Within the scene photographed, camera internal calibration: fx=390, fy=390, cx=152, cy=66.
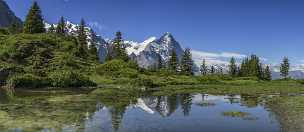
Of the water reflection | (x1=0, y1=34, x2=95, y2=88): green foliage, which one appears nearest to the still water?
the water reflection

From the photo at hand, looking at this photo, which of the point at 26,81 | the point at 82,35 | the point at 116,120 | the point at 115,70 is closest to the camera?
the point at 116,120

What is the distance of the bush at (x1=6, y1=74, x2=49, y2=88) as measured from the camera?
8431 cm

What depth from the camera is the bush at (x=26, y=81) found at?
84.3 m

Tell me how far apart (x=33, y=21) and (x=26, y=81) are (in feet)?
218

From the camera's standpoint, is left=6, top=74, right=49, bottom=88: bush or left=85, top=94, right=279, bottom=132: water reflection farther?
left=6, top=74, right=49, bottom=88: bush

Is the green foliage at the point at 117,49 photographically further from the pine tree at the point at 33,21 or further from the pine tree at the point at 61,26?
the pine tree at the point at 33,21

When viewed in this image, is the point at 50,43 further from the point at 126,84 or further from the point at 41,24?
the point at 126,84

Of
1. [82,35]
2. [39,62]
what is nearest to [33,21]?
[82,35]

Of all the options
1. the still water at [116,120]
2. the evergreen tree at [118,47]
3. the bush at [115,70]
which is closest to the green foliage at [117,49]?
the evergreen tree at [118,47]

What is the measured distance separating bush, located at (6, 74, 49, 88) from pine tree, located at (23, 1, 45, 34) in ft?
202

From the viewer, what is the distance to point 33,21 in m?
148

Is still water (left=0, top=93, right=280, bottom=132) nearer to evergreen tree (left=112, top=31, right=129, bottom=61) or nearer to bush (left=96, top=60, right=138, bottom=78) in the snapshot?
bush (left=96, top=60, right=138, bottom=78)

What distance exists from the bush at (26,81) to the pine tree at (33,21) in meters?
61.6

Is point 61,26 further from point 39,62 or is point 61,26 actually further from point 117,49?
point 39,62
